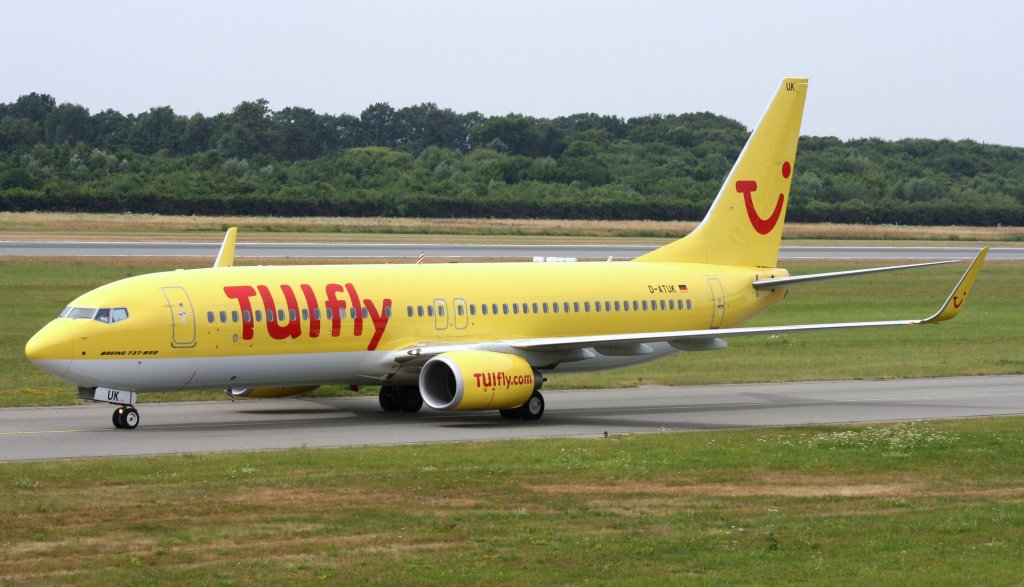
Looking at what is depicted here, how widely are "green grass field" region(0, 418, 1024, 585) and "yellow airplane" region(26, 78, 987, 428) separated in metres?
4.57

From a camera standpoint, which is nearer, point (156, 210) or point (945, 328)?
point (945, 328)

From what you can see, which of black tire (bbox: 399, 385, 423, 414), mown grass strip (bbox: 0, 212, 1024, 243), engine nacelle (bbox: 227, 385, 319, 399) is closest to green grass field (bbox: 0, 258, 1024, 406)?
engine nacelle (bbox: 227, 385, 319, 399)

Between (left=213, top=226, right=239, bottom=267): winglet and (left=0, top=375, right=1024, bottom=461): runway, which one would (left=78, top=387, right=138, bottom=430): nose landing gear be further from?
(left=213, top=226, right=239, bottom=267): winglet

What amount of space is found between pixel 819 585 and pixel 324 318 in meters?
17.1

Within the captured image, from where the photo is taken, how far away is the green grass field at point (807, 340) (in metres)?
40.2

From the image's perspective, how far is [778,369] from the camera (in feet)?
138

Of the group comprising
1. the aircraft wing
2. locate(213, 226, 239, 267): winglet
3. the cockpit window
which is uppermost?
locate(213, 226, 239, 267): winglet

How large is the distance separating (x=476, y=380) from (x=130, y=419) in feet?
23.2

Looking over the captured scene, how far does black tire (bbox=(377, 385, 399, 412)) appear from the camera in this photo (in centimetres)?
3369

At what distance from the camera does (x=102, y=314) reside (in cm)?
2892

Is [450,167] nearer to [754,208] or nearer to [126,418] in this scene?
[754,208]

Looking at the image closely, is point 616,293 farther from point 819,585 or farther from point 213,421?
point 819,585

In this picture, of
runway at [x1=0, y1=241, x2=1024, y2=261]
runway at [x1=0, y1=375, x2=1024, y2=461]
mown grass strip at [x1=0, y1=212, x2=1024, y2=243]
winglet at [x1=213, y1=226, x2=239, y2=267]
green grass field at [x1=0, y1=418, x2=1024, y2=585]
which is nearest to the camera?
green grass field at [x1=0, y1=418, x2=1024, y2=585]

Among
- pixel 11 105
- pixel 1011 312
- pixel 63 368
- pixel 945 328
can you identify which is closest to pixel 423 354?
pixel 63 368
